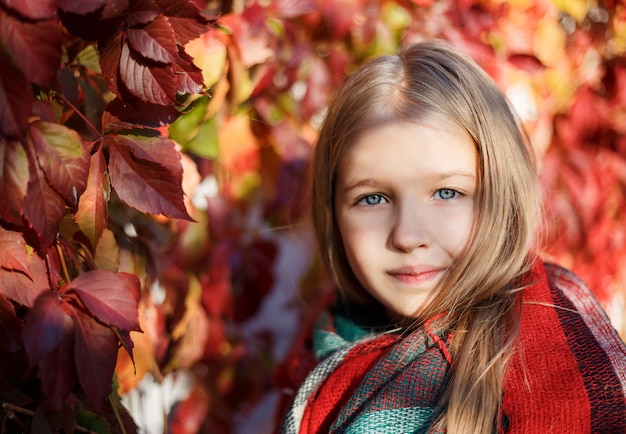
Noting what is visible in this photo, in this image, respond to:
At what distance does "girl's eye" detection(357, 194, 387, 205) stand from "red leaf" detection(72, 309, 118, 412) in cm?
55

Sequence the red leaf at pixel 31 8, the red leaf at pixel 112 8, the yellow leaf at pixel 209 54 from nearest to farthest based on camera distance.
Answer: the red leaf at pixel 31 8, the red leaf at pixel 112 8, the yellow leaf at pixel 209 54

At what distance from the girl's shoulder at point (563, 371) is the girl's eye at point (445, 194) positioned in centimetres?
19

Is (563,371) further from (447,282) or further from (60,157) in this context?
(60,157)

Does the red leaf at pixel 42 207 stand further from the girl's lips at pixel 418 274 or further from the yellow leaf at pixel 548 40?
the yellow leaf at pixel 548 40

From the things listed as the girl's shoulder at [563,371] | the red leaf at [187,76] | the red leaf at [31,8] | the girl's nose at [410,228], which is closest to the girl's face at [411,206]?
the girl's nose at [410,228]

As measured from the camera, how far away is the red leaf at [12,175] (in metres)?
0.74

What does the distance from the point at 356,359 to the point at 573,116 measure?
1.02m

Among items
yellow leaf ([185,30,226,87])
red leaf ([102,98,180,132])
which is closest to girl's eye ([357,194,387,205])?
yellow leaf ([185,30,226,87])

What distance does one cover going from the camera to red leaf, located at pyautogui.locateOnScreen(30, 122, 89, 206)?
2.53 feet

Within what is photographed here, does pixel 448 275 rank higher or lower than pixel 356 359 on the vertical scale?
higher

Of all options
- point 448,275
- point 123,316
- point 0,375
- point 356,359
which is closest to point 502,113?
point 448,275

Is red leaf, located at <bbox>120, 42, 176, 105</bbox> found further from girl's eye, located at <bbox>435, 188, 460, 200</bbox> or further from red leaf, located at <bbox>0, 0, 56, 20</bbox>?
girl's eye, located at <bbox>435, 188, 460, 200</bbox>

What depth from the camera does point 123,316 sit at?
801mm

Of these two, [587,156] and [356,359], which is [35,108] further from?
[587,156]
